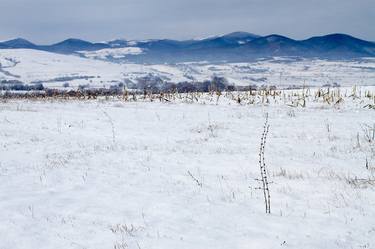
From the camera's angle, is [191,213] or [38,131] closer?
[191,213]

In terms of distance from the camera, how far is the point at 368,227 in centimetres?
571

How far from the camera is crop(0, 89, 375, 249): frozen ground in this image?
5.78m

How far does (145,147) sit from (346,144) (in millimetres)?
5100

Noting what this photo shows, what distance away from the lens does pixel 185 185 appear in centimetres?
806

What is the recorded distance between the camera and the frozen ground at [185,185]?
578 centimetres

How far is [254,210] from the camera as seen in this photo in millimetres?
6664

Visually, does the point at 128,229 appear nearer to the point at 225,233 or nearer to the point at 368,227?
the point at 225,233

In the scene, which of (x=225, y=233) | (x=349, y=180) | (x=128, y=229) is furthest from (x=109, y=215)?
(x=349, y=180)

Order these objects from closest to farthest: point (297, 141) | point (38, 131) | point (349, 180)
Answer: point (349, 180)
point (297, 141)
point (38, 131)

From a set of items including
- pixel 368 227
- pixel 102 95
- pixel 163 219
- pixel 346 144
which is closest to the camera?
pixel 368 227

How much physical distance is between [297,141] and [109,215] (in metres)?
6.79

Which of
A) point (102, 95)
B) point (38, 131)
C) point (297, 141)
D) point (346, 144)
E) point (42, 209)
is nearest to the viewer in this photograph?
point (42, 209)

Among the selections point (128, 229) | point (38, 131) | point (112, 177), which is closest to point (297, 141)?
point (112, 177)

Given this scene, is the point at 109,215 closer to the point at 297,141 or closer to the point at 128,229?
the point at 128,229
